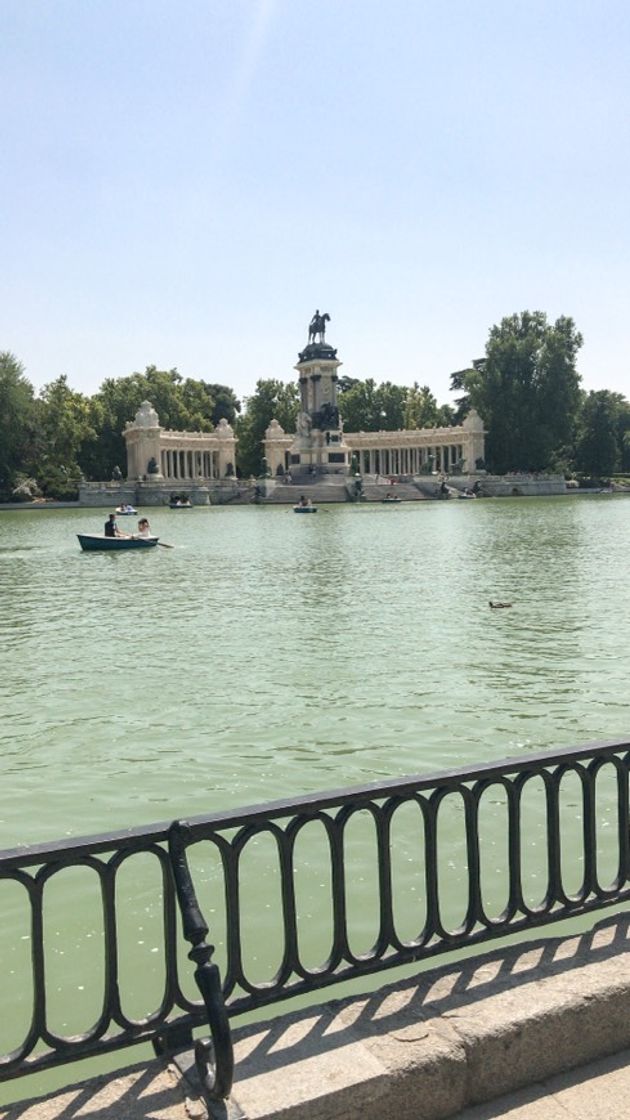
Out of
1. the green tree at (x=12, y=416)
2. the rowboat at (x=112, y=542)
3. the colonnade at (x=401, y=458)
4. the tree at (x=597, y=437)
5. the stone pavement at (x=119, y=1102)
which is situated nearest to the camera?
the stone pavement at (x=119, y=1102)

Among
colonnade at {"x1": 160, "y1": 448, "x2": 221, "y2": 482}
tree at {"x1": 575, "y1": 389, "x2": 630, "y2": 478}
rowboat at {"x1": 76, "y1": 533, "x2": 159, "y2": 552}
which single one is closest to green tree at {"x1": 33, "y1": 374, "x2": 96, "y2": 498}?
colonnade at {"x1": 160, "y1": 448, "x2": 221, "y2": 482}

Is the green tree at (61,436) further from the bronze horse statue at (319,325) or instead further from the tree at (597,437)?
the tree at (597,437)

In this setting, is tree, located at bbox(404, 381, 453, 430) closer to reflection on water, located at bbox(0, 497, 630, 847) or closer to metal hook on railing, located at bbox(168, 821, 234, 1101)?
reflection on water, located at bbox(0, 497, 630, 847)

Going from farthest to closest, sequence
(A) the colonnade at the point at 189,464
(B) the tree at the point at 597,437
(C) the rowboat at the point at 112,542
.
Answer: (B) the tree at the point at 597,437 → (A) the colonnade at the point at 189,464 → (C) the rowboat at the point at 112,542

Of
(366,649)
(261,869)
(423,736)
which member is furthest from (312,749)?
(366,649)

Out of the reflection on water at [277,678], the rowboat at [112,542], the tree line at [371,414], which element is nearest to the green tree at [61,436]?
the tree line at [371,414]

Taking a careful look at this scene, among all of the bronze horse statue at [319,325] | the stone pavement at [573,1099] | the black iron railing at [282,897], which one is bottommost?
the stone pavement at [573,1099]

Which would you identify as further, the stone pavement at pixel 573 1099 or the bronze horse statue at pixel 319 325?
the bronze horse statue at pixel 319 325

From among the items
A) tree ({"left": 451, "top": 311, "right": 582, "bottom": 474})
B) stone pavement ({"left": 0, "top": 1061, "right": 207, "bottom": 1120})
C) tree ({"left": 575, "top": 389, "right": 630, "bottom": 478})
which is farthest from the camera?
tree ({"left": 575, "top": 389, "right": 630, "bottom": 478})

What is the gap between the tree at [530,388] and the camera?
331 ft

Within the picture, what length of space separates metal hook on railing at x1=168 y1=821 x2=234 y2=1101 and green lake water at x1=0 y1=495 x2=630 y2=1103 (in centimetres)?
212

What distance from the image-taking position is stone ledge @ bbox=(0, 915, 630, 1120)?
3141mm

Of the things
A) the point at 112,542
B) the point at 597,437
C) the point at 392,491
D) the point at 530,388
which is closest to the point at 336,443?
the point at 392,491

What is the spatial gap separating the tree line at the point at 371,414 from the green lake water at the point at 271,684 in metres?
63.4
